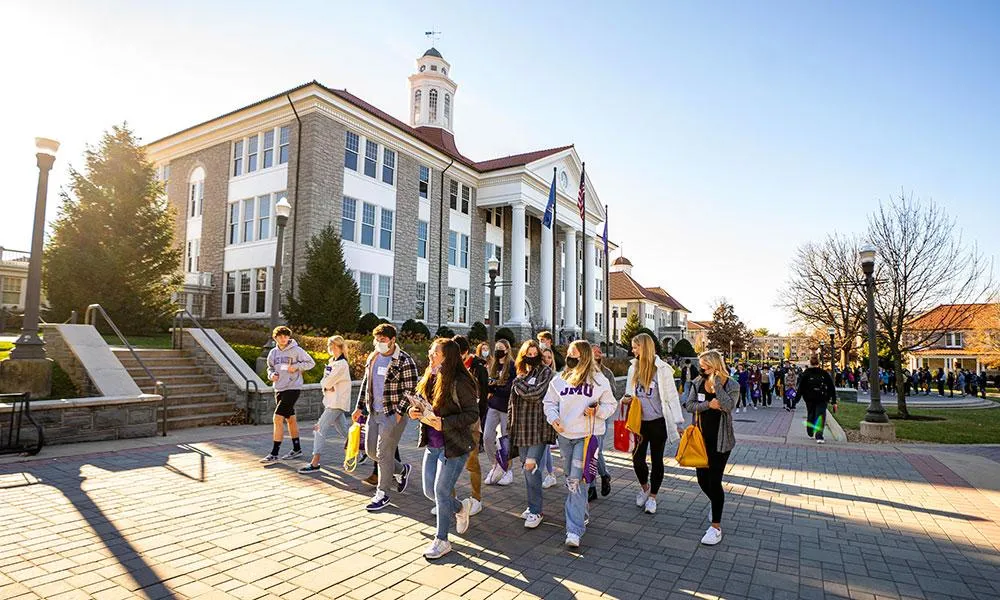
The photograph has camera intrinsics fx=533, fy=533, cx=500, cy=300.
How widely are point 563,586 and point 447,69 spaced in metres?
40.2

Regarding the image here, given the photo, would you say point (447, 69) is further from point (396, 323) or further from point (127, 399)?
point (127, 399)

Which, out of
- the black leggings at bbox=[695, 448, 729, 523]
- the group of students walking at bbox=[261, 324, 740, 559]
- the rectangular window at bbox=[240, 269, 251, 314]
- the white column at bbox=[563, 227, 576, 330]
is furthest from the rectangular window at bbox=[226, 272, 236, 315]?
the black leggings at bbox=[695, 448, 729, 523]

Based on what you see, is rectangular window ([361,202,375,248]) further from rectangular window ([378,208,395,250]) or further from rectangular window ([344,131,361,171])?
rectangular window ([344,131,361,171])

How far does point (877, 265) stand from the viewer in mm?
20438

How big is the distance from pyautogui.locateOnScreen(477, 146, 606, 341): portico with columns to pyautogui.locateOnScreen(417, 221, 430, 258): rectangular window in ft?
19.9

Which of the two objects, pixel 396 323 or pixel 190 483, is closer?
pixel 190 483

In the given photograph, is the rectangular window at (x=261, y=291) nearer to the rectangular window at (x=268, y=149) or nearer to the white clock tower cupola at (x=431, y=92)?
the rectangular window at (x=268, y=149)

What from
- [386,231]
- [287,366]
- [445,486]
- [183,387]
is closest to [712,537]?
[445,486]

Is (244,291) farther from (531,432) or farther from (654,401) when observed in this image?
(654,401)

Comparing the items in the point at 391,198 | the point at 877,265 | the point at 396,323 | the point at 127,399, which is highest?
the point at 391,198

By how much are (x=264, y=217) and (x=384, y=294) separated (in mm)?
6909

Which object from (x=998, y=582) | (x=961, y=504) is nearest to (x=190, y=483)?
(x=998, y=582)

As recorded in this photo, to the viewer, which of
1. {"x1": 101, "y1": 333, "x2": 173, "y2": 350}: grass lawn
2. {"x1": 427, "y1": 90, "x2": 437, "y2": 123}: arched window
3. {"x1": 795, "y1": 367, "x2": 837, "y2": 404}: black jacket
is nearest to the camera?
{"x1": 795, "y1": 367, "x2": 837, "y2": 404}: black jacket

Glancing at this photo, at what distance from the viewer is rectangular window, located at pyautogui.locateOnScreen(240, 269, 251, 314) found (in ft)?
86.8
